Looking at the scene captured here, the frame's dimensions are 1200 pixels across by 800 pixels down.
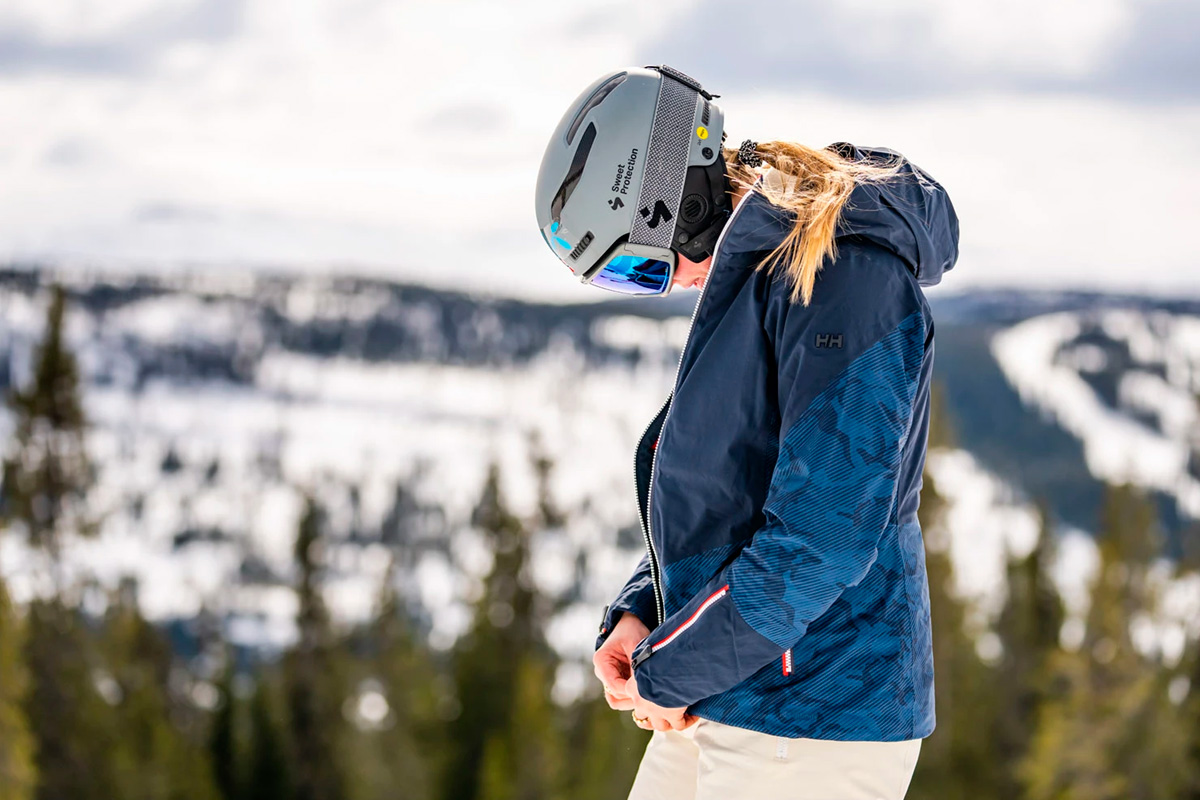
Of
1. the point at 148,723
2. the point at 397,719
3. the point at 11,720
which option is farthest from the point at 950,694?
the point at 148,723

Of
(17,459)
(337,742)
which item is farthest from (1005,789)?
(17,459)

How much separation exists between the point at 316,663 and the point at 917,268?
42.3 meters

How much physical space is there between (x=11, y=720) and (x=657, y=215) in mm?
34218

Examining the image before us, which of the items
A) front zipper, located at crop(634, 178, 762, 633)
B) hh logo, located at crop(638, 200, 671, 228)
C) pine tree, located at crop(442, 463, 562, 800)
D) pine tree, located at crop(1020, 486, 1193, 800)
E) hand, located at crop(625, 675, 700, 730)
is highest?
hh logo, located at crop(638, 200, 671, 228)

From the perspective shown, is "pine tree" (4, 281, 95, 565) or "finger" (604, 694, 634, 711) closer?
"finger" (604, 694, 634, 711)

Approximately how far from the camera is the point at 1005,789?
4031 cm

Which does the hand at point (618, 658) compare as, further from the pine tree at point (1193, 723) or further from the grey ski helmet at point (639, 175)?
the pine tree at point (1193, 723)

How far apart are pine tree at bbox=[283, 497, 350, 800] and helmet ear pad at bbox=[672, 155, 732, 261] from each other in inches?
1569

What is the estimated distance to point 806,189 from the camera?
263 centimetres

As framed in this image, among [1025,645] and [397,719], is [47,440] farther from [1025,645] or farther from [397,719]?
[1025,645]

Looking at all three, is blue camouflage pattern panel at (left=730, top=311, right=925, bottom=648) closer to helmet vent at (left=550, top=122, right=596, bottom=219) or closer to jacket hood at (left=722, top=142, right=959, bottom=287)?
jacket hood at (left=722, top=142, right=959, bottom=287)

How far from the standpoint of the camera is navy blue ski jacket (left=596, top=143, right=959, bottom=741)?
7.92ft

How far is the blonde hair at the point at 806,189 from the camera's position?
2.44m

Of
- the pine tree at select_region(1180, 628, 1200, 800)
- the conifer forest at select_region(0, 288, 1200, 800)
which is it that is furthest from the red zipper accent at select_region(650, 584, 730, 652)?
the conifer forest at select_region(0, 288, 1200, 800)
